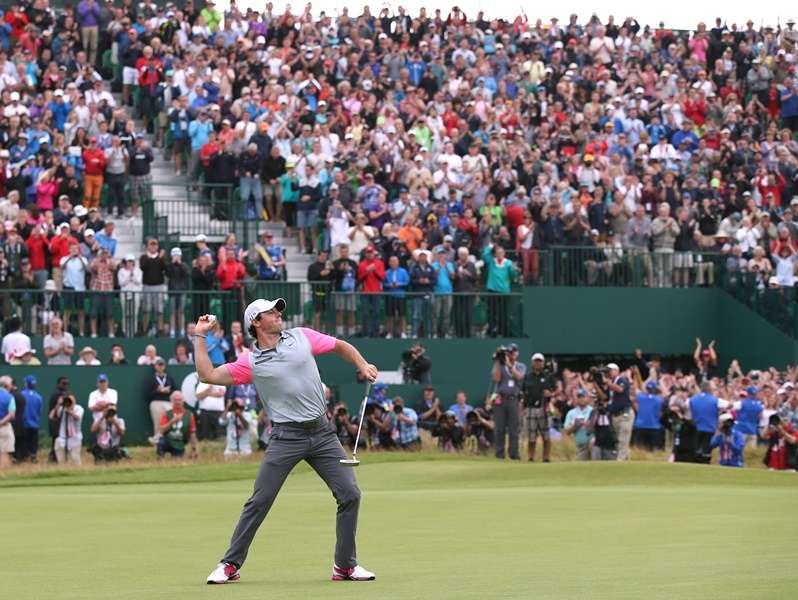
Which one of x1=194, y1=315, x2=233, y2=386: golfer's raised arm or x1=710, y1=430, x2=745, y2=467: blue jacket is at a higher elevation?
x1=194, y1=315, x2=233, y2=386: golfer's raised arm

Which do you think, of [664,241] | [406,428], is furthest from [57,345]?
[664,241]

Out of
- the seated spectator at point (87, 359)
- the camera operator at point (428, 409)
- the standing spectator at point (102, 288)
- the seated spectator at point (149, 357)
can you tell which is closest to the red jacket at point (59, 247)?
the standing spectator at point (102, 288)

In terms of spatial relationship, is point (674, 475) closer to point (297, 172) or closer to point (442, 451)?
point (442, 451)

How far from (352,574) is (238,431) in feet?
54.0

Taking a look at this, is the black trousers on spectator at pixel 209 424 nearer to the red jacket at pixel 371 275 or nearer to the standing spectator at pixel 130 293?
the standing spectator at pixel 130 293

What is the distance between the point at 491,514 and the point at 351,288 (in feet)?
49.6

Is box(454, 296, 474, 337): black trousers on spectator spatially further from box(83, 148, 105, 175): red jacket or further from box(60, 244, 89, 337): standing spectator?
box(60, 244, 89, 337): standing spectator

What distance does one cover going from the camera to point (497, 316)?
31984 mm

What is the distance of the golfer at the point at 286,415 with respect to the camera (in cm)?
988

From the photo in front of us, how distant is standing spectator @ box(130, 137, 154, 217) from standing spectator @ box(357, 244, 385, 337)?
449 centimetres

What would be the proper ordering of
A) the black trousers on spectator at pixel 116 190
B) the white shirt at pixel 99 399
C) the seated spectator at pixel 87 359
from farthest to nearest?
the black trousers on spectator at pixel 116 190 → the seated spectator at pixel 87 359 → the white shirt at pixel 99 399

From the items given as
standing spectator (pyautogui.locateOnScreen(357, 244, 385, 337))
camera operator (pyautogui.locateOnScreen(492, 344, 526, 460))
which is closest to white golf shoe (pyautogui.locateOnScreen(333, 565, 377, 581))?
camera operator (pyautogui.locateOnScreen(492, 344, 526, 460))

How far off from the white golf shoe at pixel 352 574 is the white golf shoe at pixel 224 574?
23.8 inches

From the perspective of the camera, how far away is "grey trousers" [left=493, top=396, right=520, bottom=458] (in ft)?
87.4
